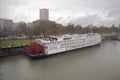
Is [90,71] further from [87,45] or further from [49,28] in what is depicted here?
[49,28]

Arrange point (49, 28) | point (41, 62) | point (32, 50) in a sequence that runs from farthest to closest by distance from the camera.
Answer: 1. point (49, 28)
2. point (32, 50)
3. point (41, 62)

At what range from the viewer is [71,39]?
1611 centimetres

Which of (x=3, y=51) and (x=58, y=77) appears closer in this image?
(x=58, y=77)

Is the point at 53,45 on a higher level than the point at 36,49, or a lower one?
higher

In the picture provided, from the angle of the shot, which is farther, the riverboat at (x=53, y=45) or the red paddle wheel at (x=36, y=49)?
the riverboat at (x=53, y=45)

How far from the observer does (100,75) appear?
841 centimetres

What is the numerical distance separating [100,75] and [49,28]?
17248 mm

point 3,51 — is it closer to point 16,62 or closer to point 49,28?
point 16,62

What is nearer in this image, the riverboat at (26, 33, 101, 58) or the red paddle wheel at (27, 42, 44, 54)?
the red paddle wheel at (27, 42, 44, 54)

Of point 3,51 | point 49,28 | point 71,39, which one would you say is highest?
point 49,28

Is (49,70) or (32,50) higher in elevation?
(32,50)

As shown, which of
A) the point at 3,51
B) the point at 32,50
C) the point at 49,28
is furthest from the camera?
the point at 49,28

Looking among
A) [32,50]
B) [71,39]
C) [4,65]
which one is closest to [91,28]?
[71,39]

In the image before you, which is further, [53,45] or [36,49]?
[53,45]
